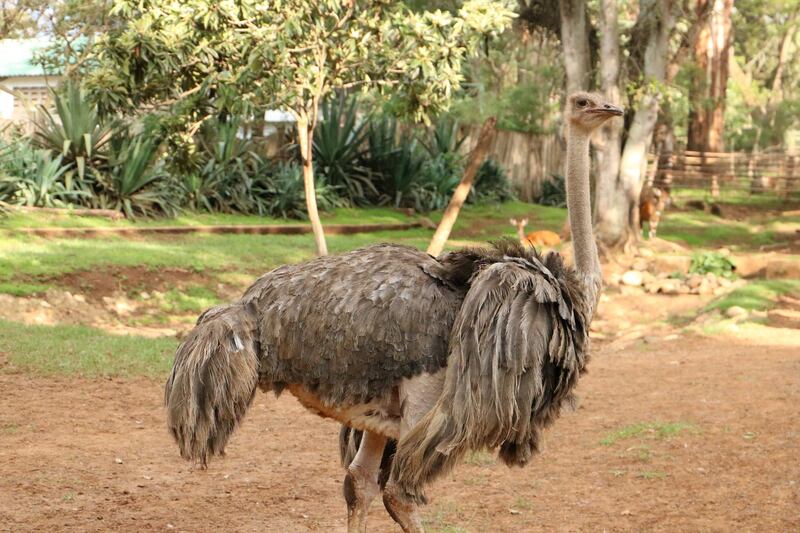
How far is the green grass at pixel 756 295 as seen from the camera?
11702 mm

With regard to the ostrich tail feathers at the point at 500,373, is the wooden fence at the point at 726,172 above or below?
below

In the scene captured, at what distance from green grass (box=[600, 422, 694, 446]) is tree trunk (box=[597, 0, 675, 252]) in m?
8.29

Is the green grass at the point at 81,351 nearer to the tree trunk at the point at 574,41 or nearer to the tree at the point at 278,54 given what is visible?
the tree at the point at 278,54

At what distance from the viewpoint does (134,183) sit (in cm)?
1559

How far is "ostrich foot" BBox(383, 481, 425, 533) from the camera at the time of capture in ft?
14.0

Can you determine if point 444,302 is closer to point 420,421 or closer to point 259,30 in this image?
point 420,421

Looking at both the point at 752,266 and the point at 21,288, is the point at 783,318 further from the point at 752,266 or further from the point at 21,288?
the point at 21,288

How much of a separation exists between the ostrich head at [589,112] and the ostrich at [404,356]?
1.20m

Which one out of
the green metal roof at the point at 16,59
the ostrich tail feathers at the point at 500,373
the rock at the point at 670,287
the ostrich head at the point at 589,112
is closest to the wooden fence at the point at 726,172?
the rock at the point at 670,287

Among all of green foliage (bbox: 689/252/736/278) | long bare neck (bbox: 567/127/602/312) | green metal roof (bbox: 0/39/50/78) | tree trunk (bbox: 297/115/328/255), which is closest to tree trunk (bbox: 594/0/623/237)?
green foliage (bbox: 689/252/736/278)

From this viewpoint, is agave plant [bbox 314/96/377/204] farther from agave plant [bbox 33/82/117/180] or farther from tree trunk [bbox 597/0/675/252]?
tree trunk [bbox 597/0/675/252]

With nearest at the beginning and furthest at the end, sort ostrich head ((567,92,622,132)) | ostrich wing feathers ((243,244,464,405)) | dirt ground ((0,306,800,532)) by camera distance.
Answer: ostrich wing feathers ((243,244,464,405))
dirt ground ((0,306,800,532))
ostrich head ((567,92,622,132))

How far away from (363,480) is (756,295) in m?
8.56

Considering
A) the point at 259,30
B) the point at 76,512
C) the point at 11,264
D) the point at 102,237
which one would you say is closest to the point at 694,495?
the point at 76,512
